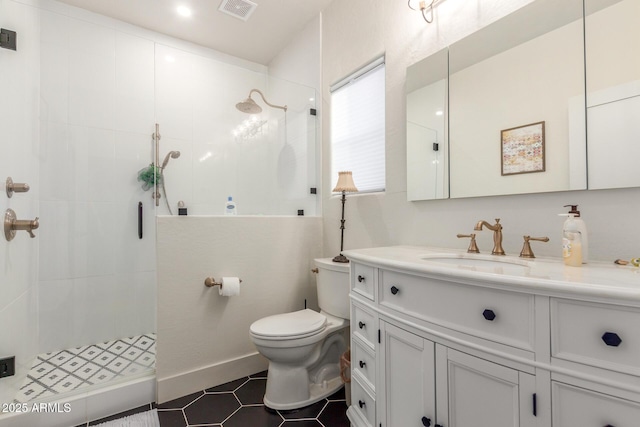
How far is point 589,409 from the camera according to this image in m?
0.68

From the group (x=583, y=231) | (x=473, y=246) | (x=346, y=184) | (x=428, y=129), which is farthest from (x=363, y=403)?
(x=428, y=129)

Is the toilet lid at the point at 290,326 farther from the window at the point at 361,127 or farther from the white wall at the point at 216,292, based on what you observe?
the window at the point at 361,127

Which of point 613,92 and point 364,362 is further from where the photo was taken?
point 364,362

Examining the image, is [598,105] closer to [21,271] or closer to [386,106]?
[386,106]

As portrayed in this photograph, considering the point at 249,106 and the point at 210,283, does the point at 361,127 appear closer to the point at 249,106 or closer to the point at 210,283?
the point at 249,106

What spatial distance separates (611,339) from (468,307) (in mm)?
313

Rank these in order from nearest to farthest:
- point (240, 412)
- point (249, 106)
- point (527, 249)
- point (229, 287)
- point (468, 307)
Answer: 1. point (468, 307)
2. point (527, 249)
3. point (240, 412)
4. point (229, 287)
5. point (249, 106)

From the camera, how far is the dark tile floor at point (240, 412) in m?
1.54

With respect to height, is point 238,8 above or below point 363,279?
above

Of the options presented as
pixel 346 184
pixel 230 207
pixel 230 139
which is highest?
pixel 230 139

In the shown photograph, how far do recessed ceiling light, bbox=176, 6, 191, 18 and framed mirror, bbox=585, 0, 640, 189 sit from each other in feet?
8.76

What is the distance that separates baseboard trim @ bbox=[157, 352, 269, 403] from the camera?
1756 millimetres

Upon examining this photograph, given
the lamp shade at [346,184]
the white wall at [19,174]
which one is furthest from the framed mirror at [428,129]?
the white wall at [19,174]

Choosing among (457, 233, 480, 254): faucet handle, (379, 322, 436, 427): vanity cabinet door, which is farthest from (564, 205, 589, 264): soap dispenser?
(379, 322, 436, 427): vanity cabinet door
